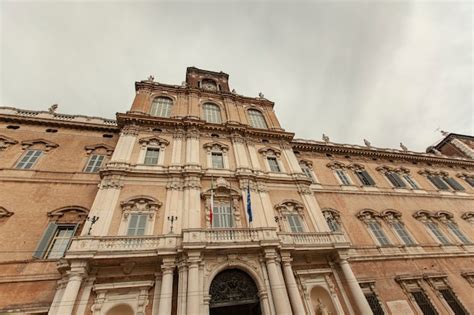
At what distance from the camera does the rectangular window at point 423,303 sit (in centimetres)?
1138

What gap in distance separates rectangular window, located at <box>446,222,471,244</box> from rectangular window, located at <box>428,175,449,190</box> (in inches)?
186

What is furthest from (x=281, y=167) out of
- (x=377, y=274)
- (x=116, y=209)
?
(x=116, y=209)

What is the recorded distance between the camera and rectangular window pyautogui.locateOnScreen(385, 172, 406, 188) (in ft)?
61.9

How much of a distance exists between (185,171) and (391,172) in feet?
63.7

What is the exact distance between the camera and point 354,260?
12.4 meters

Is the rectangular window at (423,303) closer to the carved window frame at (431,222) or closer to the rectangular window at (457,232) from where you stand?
the carved window frame at (431,222)

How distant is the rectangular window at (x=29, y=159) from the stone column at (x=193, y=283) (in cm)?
1164

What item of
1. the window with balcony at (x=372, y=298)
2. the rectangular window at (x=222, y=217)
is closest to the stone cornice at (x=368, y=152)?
the rectangular window at (x=222, y=217)

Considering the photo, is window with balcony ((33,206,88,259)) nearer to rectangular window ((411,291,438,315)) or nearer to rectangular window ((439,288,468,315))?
rectangular window ((411,291,438,315))

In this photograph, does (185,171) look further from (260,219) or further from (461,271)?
(461,271)

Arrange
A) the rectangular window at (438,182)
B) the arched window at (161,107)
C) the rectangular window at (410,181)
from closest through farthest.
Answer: the arched window at (161,107), the rectangular window at (410,181), the rectangular window at (438,182)

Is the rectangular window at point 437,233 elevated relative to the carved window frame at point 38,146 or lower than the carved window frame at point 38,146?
lower

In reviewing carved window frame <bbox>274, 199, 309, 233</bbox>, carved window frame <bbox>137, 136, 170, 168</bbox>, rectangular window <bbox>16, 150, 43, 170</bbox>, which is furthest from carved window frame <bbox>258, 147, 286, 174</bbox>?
rectangular window <bbox>16, 150, 43, 170</bbox>

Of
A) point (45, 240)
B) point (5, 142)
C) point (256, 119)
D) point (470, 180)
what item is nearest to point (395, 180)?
point (470, 180)
